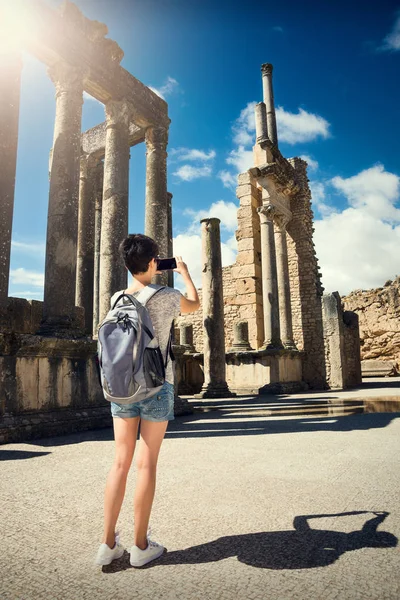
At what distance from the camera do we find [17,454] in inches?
175

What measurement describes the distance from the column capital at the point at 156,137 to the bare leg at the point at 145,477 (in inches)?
382

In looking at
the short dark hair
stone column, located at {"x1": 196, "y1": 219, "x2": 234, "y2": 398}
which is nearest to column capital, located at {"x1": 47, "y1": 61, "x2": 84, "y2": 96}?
stone column, located at {"x1": 196, "y1": 219, "x2": 234, "y2": 398}

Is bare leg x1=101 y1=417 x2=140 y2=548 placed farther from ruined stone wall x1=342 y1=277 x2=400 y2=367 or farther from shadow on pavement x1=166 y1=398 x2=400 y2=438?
ruined stone wall x1=342 y1=277 x2=400 y2=367

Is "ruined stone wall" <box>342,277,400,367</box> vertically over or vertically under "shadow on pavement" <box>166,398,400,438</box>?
over

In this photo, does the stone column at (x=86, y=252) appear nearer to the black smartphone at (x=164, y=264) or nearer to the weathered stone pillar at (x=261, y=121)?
the weathered stone pillar at (x=261, y=121)

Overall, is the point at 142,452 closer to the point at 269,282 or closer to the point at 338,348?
the point at 269,282

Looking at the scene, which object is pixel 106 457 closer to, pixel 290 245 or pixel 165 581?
pixel 165 581

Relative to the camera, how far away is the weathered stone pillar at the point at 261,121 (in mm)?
17255

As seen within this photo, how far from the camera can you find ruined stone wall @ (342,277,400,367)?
2486 cm

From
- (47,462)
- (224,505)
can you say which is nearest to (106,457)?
(47,462)

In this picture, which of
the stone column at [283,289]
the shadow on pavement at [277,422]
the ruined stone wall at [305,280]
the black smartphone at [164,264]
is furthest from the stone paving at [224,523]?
the ruined stone wall at [305,280]

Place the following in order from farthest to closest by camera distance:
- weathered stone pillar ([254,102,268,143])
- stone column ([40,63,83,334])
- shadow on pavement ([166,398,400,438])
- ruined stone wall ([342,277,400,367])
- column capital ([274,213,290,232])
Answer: ruined stone wall ([342,277,400,367]), column capital ([274,213,290,232]), weathered stone pillar ([254,102,268,143]), stone column ([40,63,83,334]), shadow on pavement ([166,398,400,438])

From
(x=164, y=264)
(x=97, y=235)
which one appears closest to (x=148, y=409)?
(x=164, y=264)

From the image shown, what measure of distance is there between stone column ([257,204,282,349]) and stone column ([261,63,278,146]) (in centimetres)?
409
